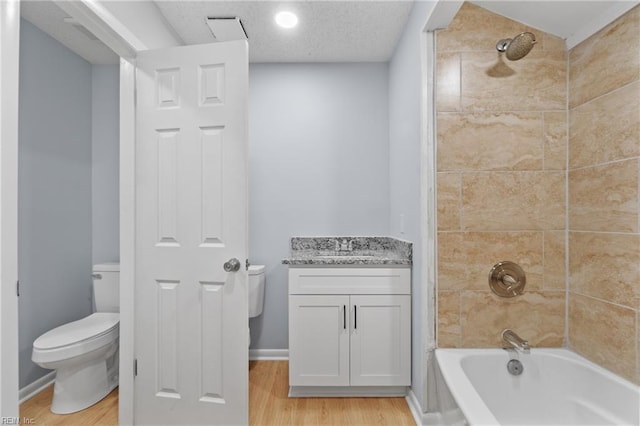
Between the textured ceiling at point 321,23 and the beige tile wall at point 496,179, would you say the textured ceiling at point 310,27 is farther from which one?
the beige tile wall at point 496,179

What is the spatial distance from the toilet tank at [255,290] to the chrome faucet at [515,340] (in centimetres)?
159

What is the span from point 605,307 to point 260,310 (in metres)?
2.03

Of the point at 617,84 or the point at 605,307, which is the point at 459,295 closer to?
the point at 605,307

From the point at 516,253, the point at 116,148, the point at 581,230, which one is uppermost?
the point at 116,148

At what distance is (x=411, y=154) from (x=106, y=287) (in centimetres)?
227

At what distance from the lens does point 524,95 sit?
5.24 ft

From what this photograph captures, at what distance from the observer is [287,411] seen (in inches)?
70.7

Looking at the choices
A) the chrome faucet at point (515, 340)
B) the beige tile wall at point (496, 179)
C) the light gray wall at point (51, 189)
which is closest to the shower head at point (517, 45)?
the beige tile wall at point (496, 179)

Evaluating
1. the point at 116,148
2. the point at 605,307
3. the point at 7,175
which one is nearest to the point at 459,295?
the point at 605,307

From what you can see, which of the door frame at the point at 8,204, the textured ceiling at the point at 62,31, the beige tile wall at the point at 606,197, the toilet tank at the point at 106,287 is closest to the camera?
the door frame at the point at 8,204

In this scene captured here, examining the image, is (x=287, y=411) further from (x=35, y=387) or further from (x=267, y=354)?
(x=35, y=387)

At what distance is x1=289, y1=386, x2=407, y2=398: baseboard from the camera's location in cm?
192

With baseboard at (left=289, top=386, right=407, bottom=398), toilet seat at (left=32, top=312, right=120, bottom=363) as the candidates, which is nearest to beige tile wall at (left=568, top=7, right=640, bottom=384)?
baseboard at (left=289, top=386, right=407, bottom=398)

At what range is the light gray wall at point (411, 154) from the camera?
169 centimetres
